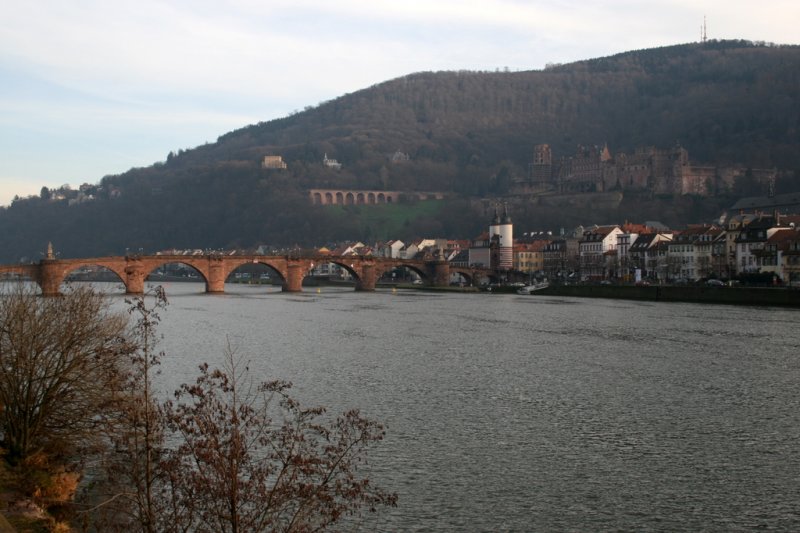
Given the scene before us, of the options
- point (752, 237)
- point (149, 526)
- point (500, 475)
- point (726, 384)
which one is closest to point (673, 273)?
point (752, 237)

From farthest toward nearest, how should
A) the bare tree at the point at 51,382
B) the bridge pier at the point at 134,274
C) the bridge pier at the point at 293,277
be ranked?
the bridge pier at the point at 293,277 < the bridge pier at the point at 134,274 < the bare tree at the point at 51,382

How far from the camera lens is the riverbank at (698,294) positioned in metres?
58.7

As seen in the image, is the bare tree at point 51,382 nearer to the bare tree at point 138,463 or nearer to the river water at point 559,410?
the bare tree at point 138,463

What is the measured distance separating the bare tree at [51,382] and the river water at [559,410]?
5.43 m

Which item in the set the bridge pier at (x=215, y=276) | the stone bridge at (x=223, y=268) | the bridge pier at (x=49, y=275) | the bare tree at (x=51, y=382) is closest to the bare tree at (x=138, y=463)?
the bare tree at (x=51, y=382)

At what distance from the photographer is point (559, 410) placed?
Result: 23844mm

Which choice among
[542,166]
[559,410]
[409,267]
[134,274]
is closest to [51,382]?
[559,410]

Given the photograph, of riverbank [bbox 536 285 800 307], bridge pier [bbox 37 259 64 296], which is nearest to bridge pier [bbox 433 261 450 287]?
riverbank [bbox 536 285 800 307]

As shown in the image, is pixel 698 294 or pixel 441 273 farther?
pixel 441 273

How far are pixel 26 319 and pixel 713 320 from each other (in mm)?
38398

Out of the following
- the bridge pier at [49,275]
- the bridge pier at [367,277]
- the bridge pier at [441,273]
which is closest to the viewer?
the bridge pier at [49,275]

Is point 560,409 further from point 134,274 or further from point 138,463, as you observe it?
point 134,274

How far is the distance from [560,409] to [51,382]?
1242 cm

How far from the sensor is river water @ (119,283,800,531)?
16.1m
